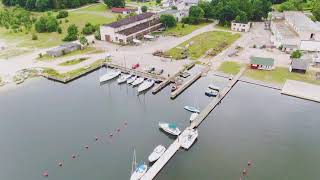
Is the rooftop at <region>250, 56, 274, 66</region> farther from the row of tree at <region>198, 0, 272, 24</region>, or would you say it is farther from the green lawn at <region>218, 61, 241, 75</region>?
the row of tree at <region>198, 0, 272, 24</region>

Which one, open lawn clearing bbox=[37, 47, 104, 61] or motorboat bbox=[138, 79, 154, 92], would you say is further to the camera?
open lawn clearing bbox=[37, 47, 104, 61]

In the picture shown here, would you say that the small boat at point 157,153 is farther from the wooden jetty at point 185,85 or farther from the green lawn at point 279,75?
the green lawn at point 279,75

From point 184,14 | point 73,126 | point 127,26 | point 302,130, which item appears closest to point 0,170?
point 73,126

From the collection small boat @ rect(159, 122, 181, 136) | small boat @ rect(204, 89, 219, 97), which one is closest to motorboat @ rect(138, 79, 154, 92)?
small boat @ rect(204, 89, 219, 97)

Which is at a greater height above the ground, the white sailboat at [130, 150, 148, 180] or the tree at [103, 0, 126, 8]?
the tree at [103, 0, 126, 8]

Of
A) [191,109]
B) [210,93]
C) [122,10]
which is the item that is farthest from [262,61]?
[122,10]
